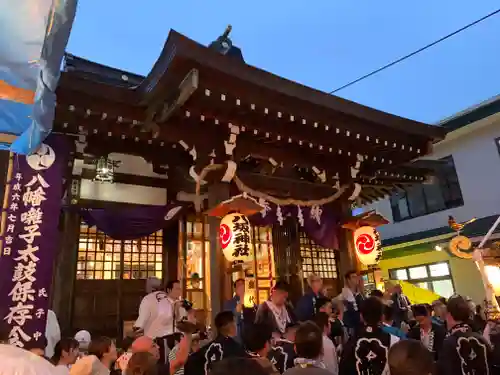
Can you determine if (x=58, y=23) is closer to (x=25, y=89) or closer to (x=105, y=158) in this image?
(x=25, y=89)

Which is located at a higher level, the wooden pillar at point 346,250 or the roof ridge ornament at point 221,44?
the roof ridge ornament at point 221,44

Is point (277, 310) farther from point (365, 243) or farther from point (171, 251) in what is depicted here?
point (171, 251)

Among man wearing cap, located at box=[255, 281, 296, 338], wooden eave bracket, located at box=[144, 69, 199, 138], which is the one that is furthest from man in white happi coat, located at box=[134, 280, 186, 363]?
wooden eave bracket, located at box=[144, 69, 199, 138]

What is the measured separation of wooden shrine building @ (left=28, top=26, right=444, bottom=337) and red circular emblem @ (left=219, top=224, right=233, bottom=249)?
18cm

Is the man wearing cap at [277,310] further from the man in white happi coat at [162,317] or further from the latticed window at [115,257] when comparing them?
the latticed window at [115,257]

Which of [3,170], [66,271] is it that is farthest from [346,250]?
[3,170]

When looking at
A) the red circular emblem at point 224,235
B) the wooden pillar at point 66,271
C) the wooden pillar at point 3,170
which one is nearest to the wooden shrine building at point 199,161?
the wooden pillar at point 66,271

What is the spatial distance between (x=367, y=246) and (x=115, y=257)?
224 inches

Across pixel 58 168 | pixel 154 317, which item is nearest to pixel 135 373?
pixel 154 317

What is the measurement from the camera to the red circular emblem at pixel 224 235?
22.4 feet

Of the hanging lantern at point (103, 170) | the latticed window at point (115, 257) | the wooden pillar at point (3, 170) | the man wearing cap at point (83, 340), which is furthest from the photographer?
the latticed window at point (115, 257)

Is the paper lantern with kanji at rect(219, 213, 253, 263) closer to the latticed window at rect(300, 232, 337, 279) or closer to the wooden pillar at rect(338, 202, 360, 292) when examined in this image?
the wooden pillar at rect(338, 202, 360, 292)

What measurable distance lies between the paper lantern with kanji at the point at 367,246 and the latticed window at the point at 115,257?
464 centimetres

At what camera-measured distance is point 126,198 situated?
835 centimetres
